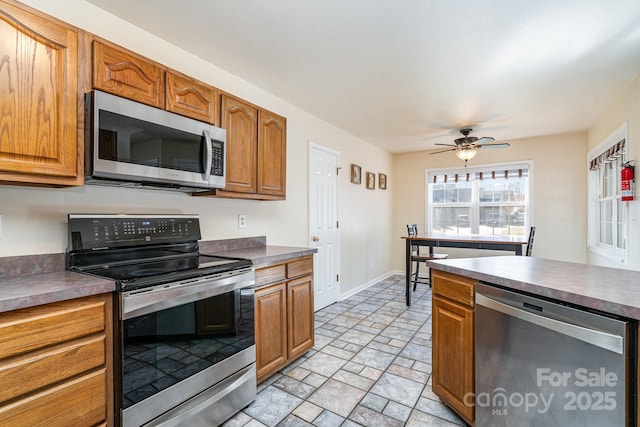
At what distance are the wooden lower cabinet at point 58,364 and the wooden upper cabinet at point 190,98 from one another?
121 centimetres

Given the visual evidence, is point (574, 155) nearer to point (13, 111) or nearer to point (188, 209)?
point (188, 209)

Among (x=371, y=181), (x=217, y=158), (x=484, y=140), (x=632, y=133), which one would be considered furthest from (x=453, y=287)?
(x=371, y=181)

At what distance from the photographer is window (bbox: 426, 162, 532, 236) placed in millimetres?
5000

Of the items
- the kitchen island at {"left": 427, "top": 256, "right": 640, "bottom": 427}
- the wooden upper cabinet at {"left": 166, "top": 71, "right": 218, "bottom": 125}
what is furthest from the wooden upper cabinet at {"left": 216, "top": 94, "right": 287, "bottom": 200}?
the kitchen island at {"left": 427, "top": 256, "right": 640, "bottom": 427}

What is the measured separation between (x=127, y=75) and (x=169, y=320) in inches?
52.4

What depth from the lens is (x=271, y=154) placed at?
260 cm

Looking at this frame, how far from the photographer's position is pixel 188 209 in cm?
227

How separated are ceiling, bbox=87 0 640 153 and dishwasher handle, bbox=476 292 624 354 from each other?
1702 millimetres

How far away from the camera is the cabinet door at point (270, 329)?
2066 mm

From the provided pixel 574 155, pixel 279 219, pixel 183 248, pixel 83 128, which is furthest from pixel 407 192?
pixel 83 128

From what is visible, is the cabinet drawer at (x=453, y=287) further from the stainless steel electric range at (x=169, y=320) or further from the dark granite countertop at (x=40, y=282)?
the dark granite countertop at (x=40, y=282)

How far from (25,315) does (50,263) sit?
0.61 meters

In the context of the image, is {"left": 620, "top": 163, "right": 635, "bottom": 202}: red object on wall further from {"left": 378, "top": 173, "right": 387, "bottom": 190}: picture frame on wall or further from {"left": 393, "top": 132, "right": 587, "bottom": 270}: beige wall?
{"left": 378, "top": 173, "right": 387, "bottom": 190}: picture frame on wall

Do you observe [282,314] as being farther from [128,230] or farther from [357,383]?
[128,230]
